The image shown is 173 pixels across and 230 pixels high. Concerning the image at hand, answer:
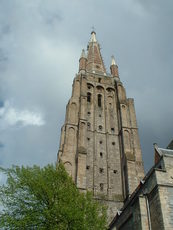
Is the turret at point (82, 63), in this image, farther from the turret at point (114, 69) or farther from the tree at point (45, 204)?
the tree at point (45, 204)

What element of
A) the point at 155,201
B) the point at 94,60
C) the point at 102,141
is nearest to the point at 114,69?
the point at 94,60

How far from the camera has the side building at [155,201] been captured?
1207cm

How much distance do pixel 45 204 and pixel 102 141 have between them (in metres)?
18.3

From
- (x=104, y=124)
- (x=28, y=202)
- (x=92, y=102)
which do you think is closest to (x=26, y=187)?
(x=28, y=202)

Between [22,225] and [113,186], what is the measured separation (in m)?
15.8

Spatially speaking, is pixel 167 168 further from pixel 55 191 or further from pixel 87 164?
pixel 87 164

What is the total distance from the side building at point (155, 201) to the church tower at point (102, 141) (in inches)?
384

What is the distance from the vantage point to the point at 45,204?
1335 cm

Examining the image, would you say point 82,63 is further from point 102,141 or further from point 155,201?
point 155,201

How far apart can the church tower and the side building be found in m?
9.76

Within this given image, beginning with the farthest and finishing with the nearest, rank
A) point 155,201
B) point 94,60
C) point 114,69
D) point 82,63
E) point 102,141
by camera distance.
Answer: point 94,60 < point 114,69 < point 82,63 < point 102,141 < point 155,201

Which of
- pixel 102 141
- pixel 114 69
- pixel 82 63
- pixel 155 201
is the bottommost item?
pixel 155 201

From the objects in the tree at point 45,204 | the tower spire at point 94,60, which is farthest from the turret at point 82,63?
the tree at point 45,204

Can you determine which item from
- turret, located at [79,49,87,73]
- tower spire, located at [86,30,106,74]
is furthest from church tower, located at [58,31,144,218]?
tower spire, located at [86,30,106,74]
